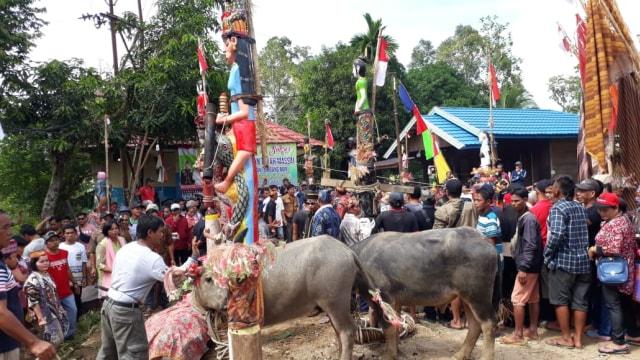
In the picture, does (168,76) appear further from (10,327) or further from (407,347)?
(10,327)

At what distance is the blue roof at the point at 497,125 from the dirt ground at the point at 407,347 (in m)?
11.5

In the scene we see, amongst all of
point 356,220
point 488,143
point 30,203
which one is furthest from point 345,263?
point 30,203

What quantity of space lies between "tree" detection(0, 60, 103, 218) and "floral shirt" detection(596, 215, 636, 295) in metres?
12.8

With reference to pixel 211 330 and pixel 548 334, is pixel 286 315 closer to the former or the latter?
pixel 211 330

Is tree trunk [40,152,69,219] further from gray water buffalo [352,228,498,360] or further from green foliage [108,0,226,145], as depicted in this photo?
gray water buffalo [352,228,498,360]

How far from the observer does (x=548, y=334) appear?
6.23 m

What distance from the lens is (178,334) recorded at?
5.75 metres

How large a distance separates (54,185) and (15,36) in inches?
163

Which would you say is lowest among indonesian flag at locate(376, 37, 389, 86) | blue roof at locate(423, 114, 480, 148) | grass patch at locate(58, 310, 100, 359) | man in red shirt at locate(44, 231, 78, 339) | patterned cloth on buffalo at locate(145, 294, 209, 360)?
grass patch at locate(58, 310, 100, 359)

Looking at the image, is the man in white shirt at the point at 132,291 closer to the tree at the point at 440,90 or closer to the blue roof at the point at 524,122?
the blue roof at the point at 524,122

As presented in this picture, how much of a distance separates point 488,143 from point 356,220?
Result: 8.25 m

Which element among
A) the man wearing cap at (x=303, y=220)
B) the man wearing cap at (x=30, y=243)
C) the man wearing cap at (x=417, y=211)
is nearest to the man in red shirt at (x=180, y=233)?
the man wearing cap at (x=303, y=220)

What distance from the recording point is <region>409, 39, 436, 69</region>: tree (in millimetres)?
42969

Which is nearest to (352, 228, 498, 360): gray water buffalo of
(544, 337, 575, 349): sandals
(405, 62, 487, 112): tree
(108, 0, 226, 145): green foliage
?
(544, 337, 575, 349): sandals
